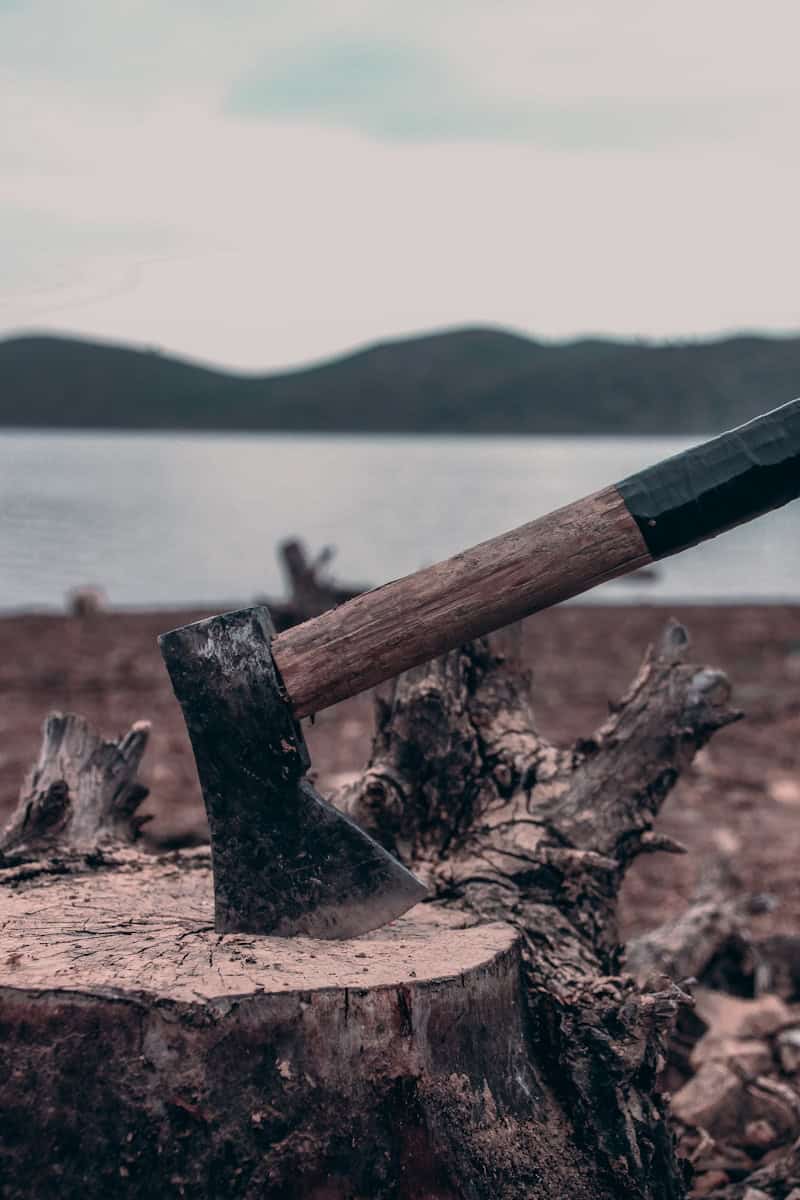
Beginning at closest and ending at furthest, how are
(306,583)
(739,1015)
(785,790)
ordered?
(739,1015) → (785,790) → (306,583)

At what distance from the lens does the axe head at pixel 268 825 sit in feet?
7.86

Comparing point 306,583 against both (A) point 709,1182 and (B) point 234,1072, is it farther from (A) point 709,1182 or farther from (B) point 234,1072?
(B) point 234,1072

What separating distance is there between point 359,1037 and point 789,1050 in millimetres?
2218

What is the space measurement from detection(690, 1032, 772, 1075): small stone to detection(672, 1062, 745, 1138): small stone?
10 cm

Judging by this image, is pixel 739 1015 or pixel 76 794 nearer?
pixel 76 794

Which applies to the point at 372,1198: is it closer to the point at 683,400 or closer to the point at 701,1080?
the point at 701,1080

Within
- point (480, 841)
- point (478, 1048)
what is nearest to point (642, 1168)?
point (478, 1048)

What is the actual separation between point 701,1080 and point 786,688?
7641mm

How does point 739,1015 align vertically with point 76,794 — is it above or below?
below

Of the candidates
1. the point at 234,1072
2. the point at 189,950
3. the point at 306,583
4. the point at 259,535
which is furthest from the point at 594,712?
the point at 259,535

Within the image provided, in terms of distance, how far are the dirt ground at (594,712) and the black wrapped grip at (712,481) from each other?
2.99ft

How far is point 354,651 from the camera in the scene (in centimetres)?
243

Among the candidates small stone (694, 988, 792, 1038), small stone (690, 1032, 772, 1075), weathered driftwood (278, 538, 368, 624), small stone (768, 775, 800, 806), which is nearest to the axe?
small stone (690, 1032, 772, 1075)

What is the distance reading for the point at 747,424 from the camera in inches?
97.6
